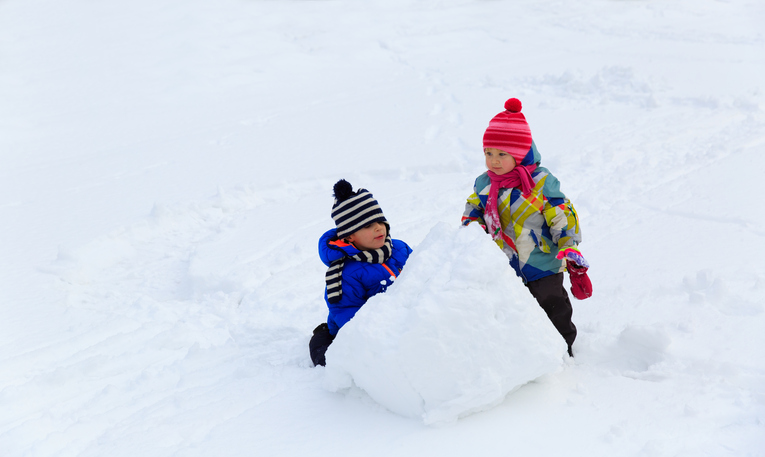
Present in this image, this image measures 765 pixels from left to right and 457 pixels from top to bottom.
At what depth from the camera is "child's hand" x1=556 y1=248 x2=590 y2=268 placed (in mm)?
2799

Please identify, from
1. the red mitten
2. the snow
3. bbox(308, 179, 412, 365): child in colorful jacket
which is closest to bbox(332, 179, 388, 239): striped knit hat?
bbox(308, 179, 412, 365): child in colorful jacket

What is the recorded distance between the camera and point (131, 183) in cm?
605

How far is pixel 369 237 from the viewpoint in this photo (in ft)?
9.85

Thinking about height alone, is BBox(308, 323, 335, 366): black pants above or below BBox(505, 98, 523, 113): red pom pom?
below

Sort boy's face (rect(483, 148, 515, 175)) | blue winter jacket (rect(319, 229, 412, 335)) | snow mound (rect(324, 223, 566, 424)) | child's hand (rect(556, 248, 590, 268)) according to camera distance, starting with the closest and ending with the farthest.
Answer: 1. snow mound (rect(324, 223, 566, 424))
2. child's hand (rect(556, 248, 590, 268))
3. boy's face (rect(483, 148, 515, 175))
4. blue winter jacket (rect(319, 229, 412, 335))

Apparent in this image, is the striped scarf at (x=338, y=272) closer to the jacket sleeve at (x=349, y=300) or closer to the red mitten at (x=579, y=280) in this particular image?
the jacket sleeve at (x=349, y=300)

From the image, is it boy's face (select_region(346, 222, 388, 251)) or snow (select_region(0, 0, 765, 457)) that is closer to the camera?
snow (select_region(0, 0, 765, 457))

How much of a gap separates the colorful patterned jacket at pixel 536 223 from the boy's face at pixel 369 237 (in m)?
0.44

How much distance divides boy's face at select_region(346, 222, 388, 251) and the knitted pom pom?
7.0 inches

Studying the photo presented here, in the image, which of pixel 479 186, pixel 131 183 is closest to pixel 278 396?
pixel 479 186

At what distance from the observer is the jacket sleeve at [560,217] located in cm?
285

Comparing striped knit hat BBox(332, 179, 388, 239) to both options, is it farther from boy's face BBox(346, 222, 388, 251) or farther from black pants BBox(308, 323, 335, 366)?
black pants BBox(308, 323, 335, 366)

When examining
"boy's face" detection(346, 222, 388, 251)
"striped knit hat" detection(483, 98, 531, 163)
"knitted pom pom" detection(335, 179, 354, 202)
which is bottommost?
"boy's face" detection(346, 222, 388, 251)

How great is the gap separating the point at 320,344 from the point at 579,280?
4.46 feet
